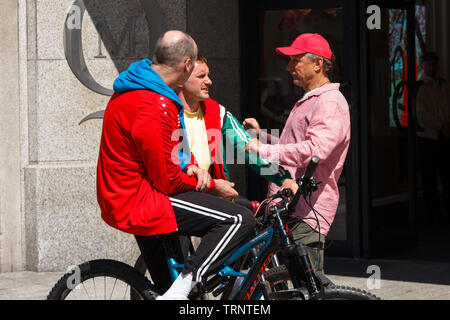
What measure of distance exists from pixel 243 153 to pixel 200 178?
1.80 ft

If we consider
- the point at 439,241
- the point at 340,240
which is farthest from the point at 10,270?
the point at 439,241

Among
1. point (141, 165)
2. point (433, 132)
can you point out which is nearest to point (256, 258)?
point (141, 165)

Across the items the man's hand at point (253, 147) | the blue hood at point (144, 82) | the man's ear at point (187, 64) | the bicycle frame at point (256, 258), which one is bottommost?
the bicycle frame at point (256, 258)

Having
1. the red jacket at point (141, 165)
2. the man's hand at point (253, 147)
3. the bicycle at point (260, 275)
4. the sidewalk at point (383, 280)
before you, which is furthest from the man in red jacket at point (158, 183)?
the sidewalk at point (383, 280)

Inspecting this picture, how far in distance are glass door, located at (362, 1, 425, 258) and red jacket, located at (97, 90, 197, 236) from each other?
4063 mm

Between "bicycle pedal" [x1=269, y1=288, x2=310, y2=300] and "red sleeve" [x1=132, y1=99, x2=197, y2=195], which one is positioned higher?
"red sleeve" [x1=132, y1=99, x2=197, y2=195]

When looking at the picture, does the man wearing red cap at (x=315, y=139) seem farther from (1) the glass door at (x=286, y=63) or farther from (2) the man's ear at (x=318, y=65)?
(1) the glass door at (x=286, y=63)

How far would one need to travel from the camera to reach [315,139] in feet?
14.4

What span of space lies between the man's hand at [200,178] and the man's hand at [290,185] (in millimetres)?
369

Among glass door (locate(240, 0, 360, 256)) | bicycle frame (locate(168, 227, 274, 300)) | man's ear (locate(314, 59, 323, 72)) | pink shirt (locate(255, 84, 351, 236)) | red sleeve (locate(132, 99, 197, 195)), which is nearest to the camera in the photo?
red sleeve (locate(132, 99, 197, 195))

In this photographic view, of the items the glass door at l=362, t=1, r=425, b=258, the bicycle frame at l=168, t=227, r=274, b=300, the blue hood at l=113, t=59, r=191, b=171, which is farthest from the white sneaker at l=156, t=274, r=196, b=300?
the glass door at l=362, t=1, r=425, b=258

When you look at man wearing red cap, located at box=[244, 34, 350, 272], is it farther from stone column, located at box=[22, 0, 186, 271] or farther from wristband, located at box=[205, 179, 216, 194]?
stone column, located at box=[22, 0, 186, 271]

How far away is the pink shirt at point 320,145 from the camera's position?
4.41 m

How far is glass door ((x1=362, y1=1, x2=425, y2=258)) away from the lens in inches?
308
